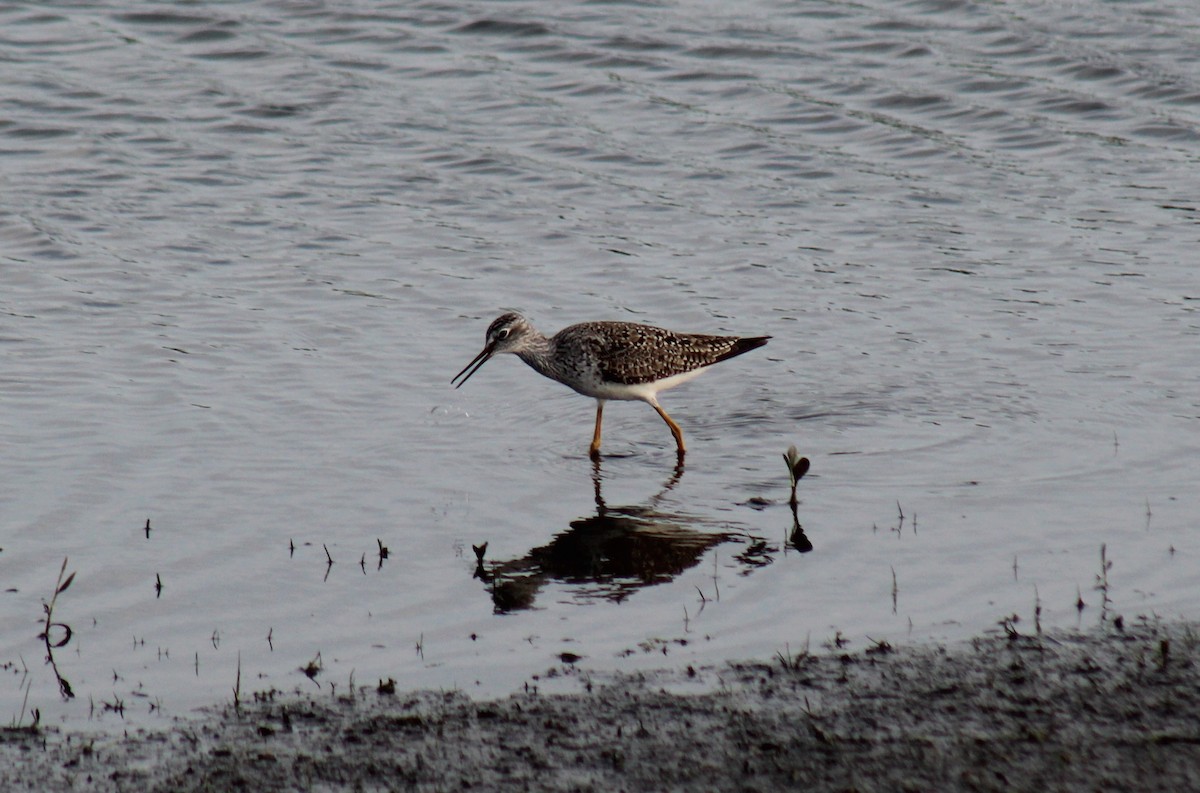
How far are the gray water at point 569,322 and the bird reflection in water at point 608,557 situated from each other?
0.14ft

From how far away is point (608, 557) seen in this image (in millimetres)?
9445

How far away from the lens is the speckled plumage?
1196 cm

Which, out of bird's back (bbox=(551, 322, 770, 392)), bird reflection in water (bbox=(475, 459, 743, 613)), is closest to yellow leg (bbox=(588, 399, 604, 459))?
bird's back (bbox=(551, 322, 770, 392))

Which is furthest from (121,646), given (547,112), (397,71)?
(397,71)

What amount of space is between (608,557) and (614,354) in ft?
9.35

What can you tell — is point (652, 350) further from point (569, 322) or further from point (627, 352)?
point (569, 322)

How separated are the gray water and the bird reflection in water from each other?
0.04 meters

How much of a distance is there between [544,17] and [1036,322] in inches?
477

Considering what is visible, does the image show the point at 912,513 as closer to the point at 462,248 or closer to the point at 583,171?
the point at 462,248

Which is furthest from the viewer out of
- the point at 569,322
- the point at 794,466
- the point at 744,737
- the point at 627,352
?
the point at 569,322

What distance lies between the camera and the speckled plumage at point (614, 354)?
39.2 ft

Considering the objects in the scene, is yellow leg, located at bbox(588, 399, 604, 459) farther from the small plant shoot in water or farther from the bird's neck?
the small plant shoot in water

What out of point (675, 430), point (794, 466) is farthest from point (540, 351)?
point (794, 466)

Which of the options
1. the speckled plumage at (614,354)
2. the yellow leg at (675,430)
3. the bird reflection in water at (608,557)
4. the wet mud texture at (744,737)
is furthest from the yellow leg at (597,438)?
the wet mud texture at (744,737)
